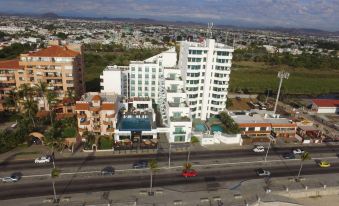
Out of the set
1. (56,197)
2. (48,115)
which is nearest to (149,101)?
(48,115)

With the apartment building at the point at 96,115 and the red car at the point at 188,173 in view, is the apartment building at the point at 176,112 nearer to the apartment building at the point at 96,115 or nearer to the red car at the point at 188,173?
the red car at the point at 188,173

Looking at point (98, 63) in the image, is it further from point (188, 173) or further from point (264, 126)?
point (188, 173)

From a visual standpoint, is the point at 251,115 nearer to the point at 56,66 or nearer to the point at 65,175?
the point at 65,175

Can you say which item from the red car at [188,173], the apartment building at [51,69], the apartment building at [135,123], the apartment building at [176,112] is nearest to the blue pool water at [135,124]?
the apartment building at [135,123]

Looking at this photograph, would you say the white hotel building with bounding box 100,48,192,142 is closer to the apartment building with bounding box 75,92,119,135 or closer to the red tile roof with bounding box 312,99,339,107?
the apartment building with bounding box 75,92,119,135

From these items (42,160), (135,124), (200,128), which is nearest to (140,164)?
(135,124)

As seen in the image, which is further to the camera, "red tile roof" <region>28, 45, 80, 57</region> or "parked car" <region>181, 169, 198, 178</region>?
"red tile roof" <region>28, 45, 80, 57</region>

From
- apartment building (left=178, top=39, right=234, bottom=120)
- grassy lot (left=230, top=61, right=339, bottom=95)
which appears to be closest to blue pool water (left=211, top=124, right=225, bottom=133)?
apartment building (left=178, top=39, right=234, bottom=120)
